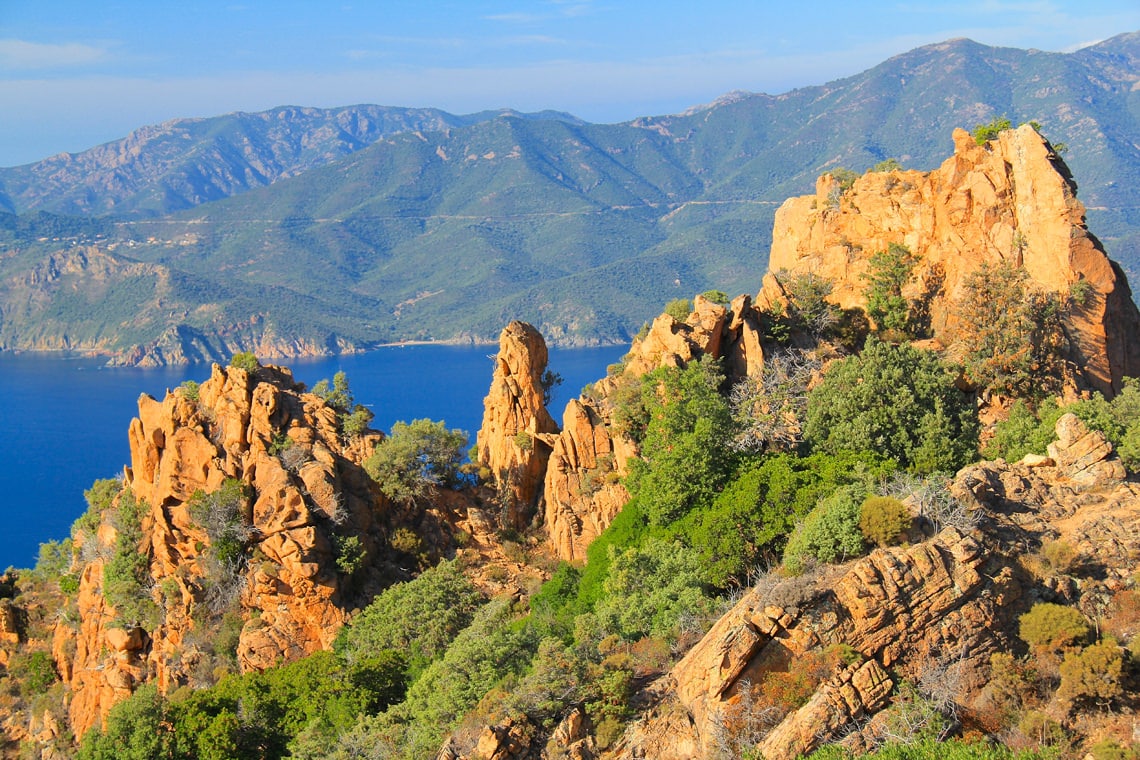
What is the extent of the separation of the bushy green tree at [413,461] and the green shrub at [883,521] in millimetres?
17080

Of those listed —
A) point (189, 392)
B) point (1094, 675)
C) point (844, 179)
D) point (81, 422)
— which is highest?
point (844, 179)

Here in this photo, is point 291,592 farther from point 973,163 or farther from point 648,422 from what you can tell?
point 973,163

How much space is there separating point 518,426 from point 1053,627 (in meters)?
21.7

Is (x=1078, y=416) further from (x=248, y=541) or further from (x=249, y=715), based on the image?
(x=248, y=541)

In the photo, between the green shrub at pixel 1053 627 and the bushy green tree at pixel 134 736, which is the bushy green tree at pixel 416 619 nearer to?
the bushy green tree at pixel 134 736

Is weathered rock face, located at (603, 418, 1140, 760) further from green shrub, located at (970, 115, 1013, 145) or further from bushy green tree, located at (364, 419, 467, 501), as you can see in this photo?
green shrub, located at (970, 115, 1013, 145)

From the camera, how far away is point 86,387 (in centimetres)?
19838

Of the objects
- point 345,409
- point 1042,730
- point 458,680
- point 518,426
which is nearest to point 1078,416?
point 1042,730

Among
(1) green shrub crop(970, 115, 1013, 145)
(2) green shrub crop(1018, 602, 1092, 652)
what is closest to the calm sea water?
(1) green shrub crop(970, 115, 1013, 145)

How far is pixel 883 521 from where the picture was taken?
75.8 feet

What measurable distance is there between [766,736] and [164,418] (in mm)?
26273

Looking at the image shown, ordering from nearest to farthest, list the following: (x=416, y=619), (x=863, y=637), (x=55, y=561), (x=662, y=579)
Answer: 1. (x=863, y=637)
2. (x=662, y=579)
3. (x=416, y=619)
4. (x=55, y=561)

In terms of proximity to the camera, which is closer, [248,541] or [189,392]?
[248,541]

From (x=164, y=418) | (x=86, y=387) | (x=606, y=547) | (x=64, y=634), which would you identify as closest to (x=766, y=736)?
(x=606, y=547)
